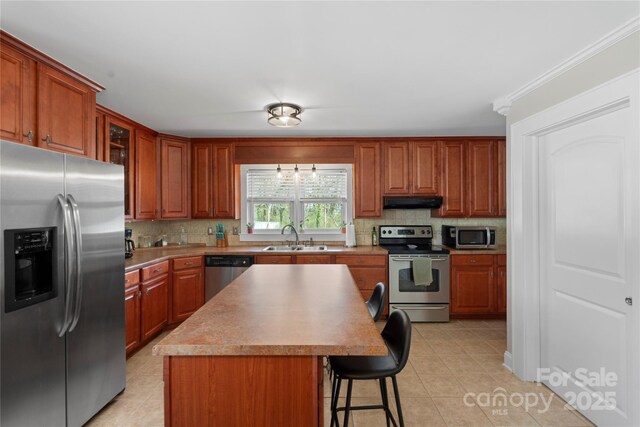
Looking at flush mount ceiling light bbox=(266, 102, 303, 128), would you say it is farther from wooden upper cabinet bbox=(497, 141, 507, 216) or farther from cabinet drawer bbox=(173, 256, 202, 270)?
wooden upper cabinet bbox=(497, 141, 507, 216)

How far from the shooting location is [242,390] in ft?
4.11

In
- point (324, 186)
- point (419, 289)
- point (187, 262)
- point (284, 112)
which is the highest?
point (284, 112)

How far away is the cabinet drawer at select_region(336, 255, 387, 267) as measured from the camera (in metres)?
4.03

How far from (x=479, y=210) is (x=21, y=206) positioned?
4.43 metres

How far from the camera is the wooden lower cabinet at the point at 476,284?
4.02 meters

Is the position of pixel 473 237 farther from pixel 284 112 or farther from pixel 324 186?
pixel 284 112

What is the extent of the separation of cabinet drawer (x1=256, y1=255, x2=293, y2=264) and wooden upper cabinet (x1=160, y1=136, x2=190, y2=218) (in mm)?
1146

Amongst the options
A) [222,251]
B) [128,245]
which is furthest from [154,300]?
[222,251]

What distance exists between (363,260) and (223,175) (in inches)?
82.5

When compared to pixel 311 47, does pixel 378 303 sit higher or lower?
lower

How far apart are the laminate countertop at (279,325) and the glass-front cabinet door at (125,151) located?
204 centimetres

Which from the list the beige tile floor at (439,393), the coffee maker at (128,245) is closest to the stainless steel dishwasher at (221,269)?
the coffee maker at (128,245)

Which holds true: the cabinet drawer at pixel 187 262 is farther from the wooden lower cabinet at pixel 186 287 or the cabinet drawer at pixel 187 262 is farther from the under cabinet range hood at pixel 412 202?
the under cabinet range hood at pixel 412 202

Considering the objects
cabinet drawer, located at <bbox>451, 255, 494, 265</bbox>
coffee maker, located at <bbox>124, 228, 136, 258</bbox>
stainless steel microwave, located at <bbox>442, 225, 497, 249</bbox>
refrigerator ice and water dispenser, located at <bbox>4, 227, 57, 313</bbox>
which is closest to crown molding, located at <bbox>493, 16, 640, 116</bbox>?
stainless steel microwave, located at <bbox>442, 225, 497, 249</bbox>
